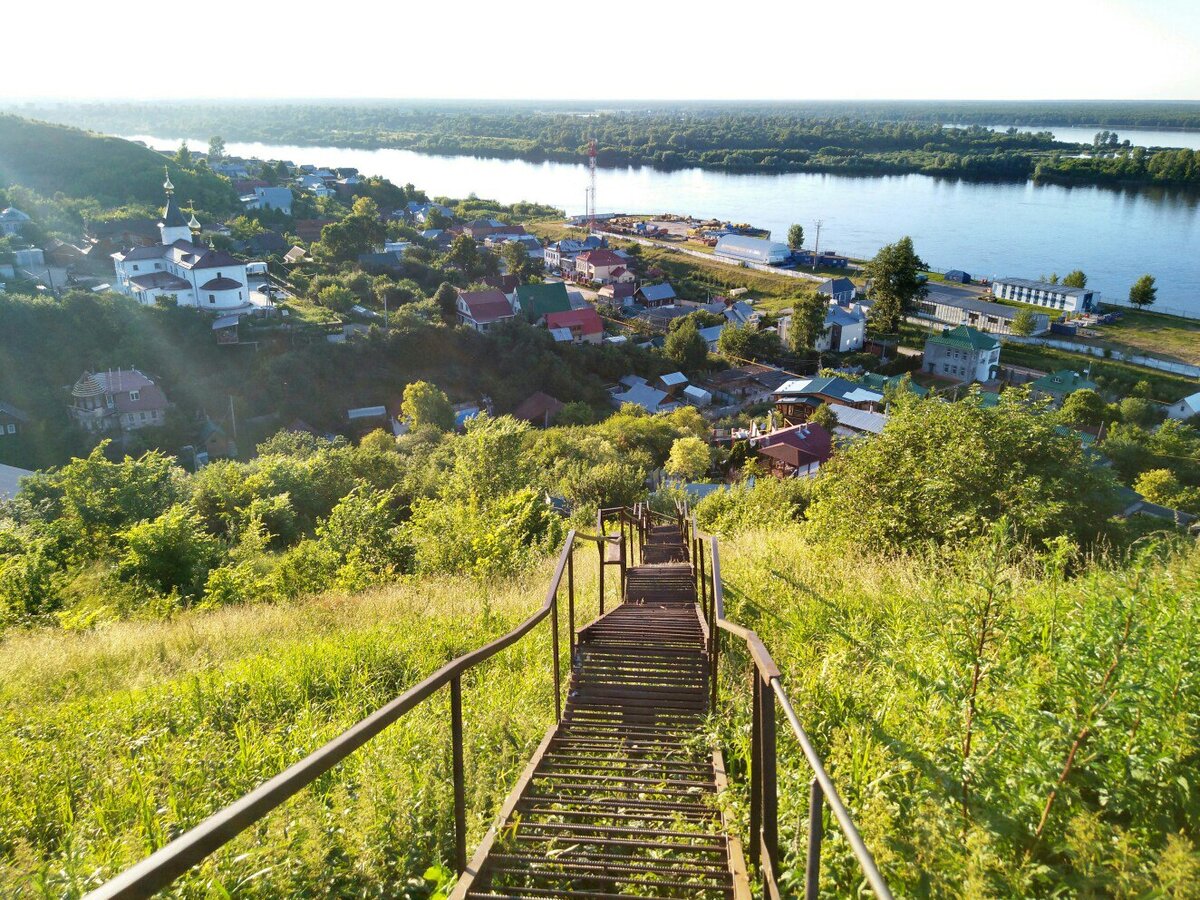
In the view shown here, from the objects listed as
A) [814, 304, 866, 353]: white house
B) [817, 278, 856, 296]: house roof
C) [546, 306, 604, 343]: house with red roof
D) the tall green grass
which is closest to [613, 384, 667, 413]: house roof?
[546, 306, 604, 343]: house with red roof

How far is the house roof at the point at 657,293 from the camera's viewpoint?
43188 millimetres

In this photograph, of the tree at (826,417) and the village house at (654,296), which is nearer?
the tree at (826,417)

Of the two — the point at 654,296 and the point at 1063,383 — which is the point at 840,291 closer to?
the point at 654,296

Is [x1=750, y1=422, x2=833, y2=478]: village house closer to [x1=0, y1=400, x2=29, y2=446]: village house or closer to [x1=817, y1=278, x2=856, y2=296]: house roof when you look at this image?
[x1=0, y1=400, x2=29, y2=446]: village house

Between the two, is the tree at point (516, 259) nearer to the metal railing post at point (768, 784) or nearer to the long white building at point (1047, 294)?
the long white building at point (1047, 294)

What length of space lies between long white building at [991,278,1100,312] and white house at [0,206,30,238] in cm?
5080

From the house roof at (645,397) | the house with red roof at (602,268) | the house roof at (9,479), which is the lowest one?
the house roof at (645,397)

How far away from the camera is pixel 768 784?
181 centimetres

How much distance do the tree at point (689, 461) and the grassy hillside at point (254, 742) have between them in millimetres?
13275

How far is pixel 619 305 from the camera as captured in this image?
41875mm

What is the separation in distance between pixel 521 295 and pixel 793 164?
9260cm

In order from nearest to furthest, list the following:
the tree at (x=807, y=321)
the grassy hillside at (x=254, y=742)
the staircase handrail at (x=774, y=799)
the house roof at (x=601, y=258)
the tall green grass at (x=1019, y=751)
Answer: the staircase handrail at (x=774, y=799) < the tall green grass at (x=1019, y=751) < the grassy hillside at (x=254, y=742) < the tree at (x=807, y=321) < the house roof at (x=601, y=258)

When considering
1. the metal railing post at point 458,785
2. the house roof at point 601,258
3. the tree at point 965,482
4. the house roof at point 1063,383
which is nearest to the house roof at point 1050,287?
the house roof at point 1063,383

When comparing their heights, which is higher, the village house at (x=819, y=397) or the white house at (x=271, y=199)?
the white house at (x=271, y=199)
